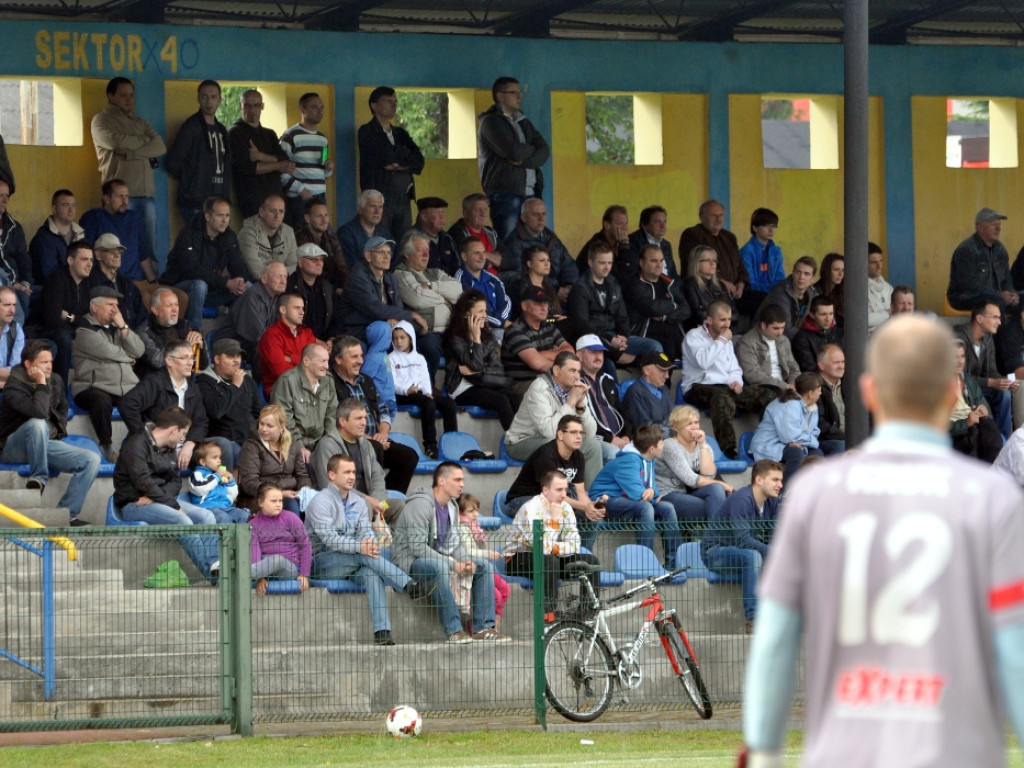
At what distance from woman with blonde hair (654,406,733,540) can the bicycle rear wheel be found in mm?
1721

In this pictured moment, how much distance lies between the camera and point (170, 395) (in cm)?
1245

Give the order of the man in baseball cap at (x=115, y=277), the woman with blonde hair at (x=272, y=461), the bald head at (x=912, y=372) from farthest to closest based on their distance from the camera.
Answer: the man in baseball cap at (x=115, y=277)
the woman with blonde hair at (x=272, y=461)
the bald head at (x=912, y=372)

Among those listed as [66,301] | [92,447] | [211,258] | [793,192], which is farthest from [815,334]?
[92,447]

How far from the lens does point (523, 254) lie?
1564 centimetres

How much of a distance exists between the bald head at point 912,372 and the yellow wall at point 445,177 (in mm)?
14810

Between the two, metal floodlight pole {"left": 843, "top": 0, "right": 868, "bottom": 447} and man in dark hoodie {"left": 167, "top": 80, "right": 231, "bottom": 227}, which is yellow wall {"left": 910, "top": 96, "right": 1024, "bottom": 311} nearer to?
man in dark hoodie {"left": 167, "top": 80, "right": 231, "bottom": 227}

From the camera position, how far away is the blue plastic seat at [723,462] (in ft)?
45.4

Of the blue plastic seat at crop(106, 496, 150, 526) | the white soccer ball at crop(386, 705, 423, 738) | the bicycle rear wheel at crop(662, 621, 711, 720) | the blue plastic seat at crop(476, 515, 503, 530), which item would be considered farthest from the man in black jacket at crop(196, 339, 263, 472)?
the bicycle rear wheel at crop(662, 621, 711, 720)

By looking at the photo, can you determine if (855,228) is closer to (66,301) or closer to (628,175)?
(66,301)

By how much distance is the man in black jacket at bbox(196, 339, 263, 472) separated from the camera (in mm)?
12680

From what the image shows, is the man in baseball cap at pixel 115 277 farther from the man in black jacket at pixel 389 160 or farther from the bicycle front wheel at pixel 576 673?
the bicycle front wheel at pixel 576 673

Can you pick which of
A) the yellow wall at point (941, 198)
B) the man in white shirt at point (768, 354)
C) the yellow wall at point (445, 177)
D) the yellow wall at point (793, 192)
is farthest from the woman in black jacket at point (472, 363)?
the yellow wall at point (941, 198)

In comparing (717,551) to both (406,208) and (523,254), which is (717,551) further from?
(406,208)

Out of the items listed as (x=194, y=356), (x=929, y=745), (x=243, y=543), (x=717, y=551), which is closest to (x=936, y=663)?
(x=929, y=745)
